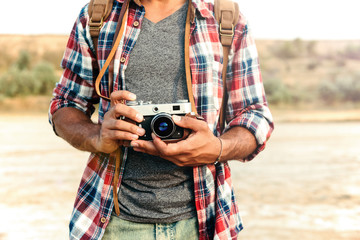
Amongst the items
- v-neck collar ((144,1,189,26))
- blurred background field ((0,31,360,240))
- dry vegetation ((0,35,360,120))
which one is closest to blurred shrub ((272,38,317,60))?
dry vegetation ((0,35,360,120))

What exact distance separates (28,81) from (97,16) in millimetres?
29730

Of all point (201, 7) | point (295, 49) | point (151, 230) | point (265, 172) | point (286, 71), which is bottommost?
point (286, 71)

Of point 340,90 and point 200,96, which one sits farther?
point 340,90

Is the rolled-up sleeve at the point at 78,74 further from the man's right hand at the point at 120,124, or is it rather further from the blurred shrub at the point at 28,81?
the blurred shrub at the point at 28,81

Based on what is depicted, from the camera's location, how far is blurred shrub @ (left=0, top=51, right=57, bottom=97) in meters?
29.3

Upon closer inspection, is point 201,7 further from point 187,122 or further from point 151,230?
point 151,230

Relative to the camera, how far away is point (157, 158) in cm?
181

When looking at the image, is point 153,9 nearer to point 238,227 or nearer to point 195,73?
point 195,73

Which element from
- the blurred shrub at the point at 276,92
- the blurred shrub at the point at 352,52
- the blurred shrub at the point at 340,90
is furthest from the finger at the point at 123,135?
the blurred shrub at the point at 352,52


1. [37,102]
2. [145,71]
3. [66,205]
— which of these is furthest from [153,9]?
[37,102]

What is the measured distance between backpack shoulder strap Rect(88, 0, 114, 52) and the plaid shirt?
2 centimetres

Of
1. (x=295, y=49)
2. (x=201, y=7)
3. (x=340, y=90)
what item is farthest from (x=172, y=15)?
(x=295, y=49)

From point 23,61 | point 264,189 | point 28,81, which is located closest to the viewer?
point 264,189

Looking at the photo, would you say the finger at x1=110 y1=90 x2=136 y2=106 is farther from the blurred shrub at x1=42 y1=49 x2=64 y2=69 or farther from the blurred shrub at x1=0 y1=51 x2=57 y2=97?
Result: the blurred shrub at x1=42 y1=49 x2=64 y2=69
